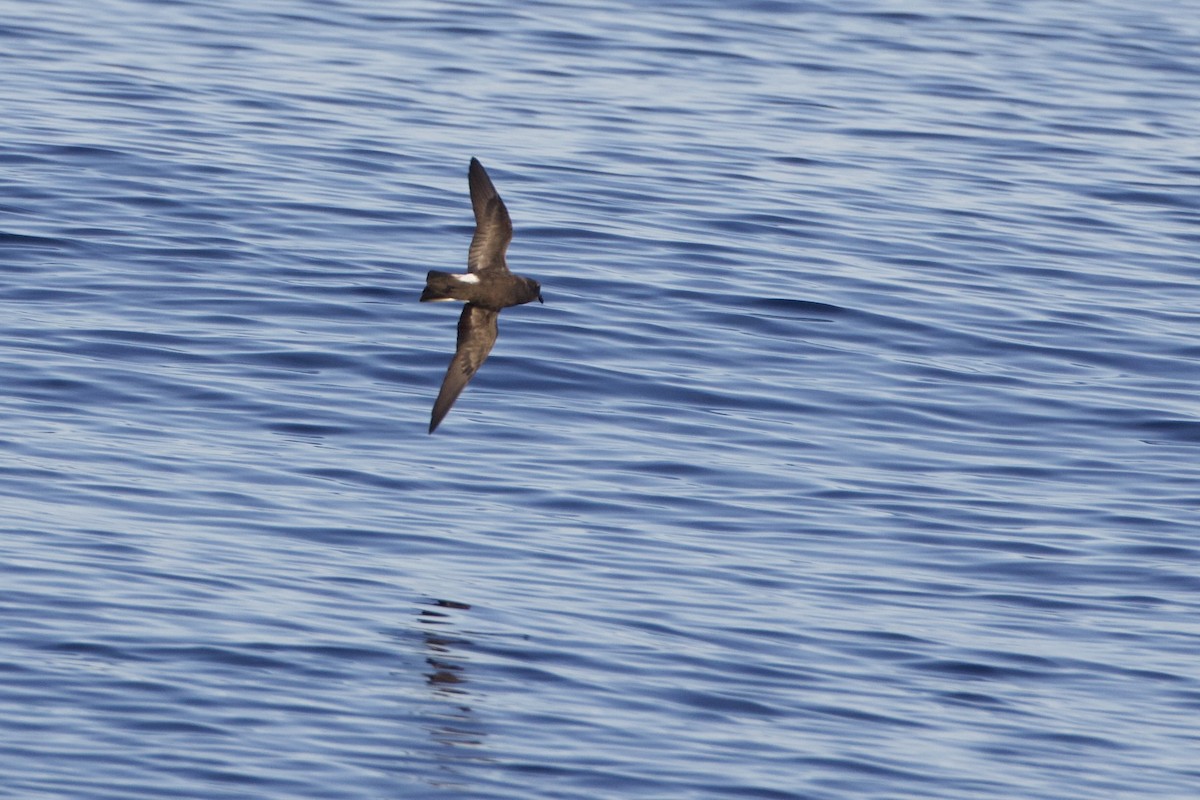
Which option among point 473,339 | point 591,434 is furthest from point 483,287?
point 591,434

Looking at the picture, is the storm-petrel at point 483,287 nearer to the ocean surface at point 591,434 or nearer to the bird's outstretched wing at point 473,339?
the bird's outstretched wing at point 473,339

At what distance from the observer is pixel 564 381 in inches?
472

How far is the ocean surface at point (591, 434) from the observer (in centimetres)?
814

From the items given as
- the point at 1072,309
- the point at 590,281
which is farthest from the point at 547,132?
the point at 1072,309

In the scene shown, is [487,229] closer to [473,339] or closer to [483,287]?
[483,287]

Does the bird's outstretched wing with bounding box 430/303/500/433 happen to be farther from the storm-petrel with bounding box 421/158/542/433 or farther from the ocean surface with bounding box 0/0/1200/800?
the ocean surface with bounding box 0/0/1200/800

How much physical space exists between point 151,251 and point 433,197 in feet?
8.06

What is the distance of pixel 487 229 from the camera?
10258mm

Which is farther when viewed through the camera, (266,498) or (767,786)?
(266,498)

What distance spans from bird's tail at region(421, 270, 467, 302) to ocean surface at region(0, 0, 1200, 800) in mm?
1136

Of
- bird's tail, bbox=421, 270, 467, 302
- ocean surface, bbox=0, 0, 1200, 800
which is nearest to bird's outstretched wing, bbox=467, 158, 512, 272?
bird's tail, bbox=421, 270, 467, 302

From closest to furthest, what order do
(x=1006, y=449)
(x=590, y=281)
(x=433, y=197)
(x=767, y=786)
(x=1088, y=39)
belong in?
(x=767, y=786) < (x=1006, y=449) < (x=590, y=281) < (x=433, y=197) < (x=1088, y=39)

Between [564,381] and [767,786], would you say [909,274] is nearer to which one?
[564,381]

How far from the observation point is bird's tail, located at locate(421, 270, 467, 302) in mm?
9328
